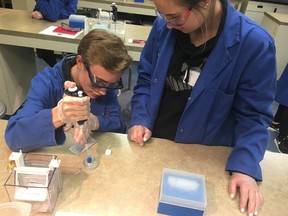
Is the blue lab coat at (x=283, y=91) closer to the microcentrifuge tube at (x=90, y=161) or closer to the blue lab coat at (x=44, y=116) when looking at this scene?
the blue lab coat at (x=44, y=116)

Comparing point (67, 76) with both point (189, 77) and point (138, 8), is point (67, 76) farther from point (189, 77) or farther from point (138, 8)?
point (138, 8)

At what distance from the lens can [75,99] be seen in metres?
0.79

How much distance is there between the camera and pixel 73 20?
2432 millimetres

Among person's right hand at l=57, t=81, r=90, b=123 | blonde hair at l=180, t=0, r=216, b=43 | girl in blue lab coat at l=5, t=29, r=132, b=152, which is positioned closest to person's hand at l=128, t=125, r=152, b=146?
girl in blue lab coat at l=5, t=29, r=132, b=152

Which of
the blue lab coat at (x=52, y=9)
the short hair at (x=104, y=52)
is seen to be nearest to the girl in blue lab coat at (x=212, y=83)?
the short hair at (x=104, y=52)

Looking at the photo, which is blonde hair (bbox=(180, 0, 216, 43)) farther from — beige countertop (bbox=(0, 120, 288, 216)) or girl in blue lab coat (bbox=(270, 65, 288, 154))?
girl in blue lab coat (bbox=(270, 65, 288, 154))

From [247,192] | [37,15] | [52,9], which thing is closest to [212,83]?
[247,192]

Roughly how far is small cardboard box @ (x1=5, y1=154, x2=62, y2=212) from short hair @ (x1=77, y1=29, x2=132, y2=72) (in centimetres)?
48

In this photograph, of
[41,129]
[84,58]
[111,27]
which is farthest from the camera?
[111,27]

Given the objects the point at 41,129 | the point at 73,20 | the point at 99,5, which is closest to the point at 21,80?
the point at 73,20

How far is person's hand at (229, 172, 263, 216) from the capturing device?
84 cm

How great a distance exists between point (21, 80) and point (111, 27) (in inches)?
44.5

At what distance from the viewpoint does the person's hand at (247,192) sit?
837 millimetres

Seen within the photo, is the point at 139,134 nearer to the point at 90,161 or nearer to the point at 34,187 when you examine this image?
the point at 90,161
